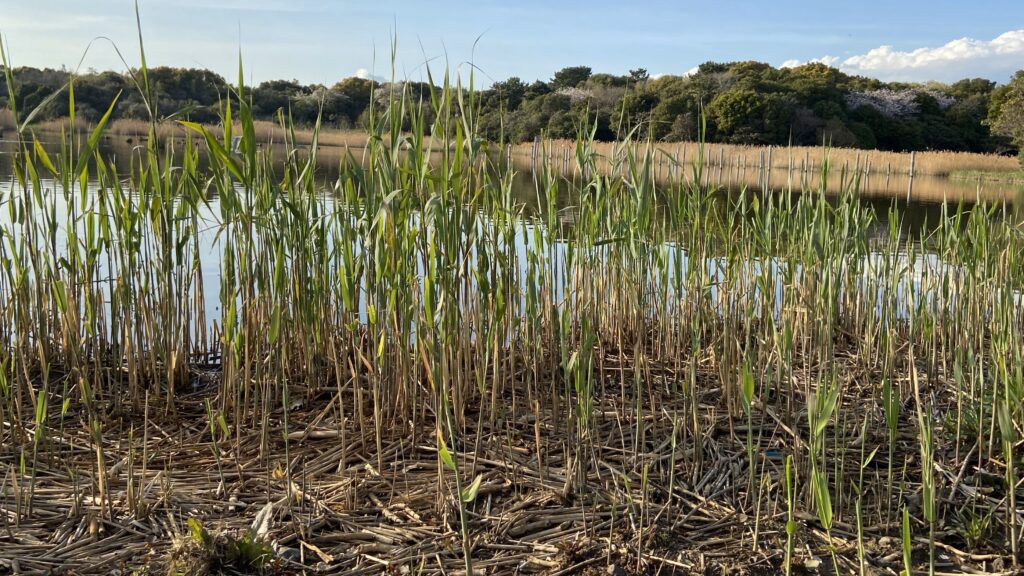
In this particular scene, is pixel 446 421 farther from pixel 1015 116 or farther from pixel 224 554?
pixel 1015 116

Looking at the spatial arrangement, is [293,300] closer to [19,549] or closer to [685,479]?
[19,549]

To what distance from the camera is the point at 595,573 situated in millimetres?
1950

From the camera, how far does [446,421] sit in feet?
8.10

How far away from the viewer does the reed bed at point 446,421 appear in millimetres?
2027

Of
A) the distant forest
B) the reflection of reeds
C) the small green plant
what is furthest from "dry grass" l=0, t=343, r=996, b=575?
the reflection of reeds

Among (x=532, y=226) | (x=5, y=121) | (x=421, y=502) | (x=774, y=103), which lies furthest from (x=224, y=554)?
(x=774, y=103)

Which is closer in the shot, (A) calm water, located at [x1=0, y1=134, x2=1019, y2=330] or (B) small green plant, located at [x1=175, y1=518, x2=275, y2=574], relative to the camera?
(B) small green plant, located at [x1=175, y1=518, x2=275, y2=574]

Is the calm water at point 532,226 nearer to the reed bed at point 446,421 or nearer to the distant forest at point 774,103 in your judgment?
the reed bed at point 446,421

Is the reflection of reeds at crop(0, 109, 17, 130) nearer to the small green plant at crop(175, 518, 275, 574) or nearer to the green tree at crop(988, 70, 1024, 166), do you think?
the small green plant at crop(175, 518, 275, 574)

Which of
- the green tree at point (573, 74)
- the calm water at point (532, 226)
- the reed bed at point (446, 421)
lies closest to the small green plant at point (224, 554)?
the reed bed at point (446, 421)

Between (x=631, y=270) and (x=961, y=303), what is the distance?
1.46 meters

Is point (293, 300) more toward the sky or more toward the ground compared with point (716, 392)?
more toward the sky

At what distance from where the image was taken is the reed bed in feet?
6.65

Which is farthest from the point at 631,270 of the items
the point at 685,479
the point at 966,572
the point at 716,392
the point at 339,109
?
the point at 339,109
